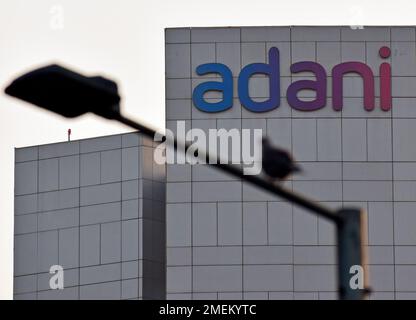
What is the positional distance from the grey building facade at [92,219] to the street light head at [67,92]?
53782 mm

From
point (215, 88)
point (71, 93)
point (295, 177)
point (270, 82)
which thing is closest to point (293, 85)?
point (270, 82)

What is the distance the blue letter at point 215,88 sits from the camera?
56406mm

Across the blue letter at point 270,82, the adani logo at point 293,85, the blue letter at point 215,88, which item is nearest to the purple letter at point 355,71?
the adani logo at point 293,85

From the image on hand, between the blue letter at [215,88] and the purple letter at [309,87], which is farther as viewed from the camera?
the blue letter at [215,88]

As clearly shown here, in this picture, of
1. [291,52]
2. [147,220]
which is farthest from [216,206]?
[147,220]

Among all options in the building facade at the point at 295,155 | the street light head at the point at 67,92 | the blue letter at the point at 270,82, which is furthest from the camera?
the blue letter at the point at 270,82

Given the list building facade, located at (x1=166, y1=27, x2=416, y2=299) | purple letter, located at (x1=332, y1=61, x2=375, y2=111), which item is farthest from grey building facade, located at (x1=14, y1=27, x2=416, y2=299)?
purple letter, located at (x1=332, y1=61, x2=375, y2=111)

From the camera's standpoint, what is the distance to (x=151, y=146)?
69625mm

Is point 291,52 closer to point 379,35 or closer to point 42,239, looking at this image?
point 379,35

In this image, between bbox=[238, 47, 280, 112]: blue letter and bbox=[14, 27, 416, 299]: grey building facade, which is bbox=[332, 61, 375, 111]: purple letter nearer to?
bbox=[14, 27, 416, 299]: grey building facade

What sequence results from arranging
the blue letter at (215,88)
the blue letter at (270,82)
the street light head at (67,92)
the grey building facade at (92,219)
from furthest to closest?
the grey building facade at (92,219) < the blue letter at (215,88) < the blue letter at (270,82) < the street light head at (67,92)

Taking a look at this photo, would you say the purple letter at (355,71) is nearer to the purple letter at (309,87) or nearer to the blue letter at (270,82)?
the purple letter at (309,87)

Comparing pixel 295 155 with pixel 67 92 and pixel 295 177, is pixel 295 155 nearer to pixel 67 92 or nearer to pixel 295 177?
pixel 295 177

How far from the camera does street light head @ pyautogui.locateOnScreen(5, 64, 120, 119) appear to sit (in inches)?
511
